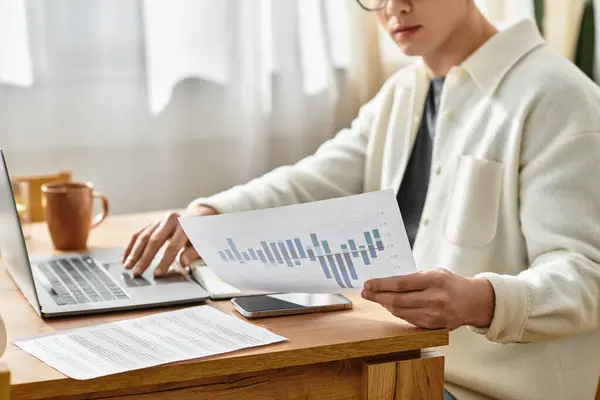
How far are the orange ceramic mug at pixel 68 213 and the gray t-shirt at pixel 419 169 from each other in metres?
0.53

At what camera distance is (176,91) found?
2.37m

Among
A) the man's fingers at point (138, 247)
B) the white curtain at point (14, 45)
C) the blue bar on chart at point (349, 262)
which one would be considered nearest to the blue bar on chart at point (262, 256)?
the blue bar on chart at point (349, 262)

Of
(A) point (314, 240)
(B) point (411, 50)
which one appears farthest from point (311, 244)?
(B) point (411, 50)

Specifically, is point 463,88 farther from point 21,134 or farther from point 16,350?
point 21,134

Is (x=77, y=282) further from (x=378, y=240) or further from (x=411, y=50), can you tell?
(x=411, y=50)

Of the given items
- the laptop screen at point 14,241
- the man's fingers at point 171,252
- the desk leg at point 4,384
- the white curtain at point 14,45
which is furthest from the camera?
the white curtain at point 14,45

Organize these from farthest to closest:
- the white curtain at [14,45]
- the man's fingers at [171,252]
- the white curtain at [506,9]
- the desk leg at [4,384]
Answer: the white curtain at [506,9] → the white curtain at [14,45] → the man's fingers at [171,252] → the desk leg at [4,384]

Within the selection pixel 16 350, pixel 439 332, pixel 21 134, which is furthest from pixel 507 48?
pixel 21 134

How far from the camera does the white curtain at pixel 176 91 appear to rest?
2.24 m

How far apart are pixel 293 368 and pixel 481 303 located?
0.25 m

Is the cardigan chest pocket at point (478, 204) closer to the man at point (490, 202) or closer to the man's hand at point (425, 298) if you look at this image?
the man at point (490, 202)

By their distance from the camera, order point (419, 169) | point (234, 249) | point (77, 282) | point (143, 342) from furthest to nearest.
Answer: point (419, 169) → point (77, 282) → point (234, 249) → point (143, 342)

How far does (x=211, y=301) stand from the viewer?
1.22 metres

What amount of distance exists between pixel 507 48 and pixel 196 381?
2.59 ft
